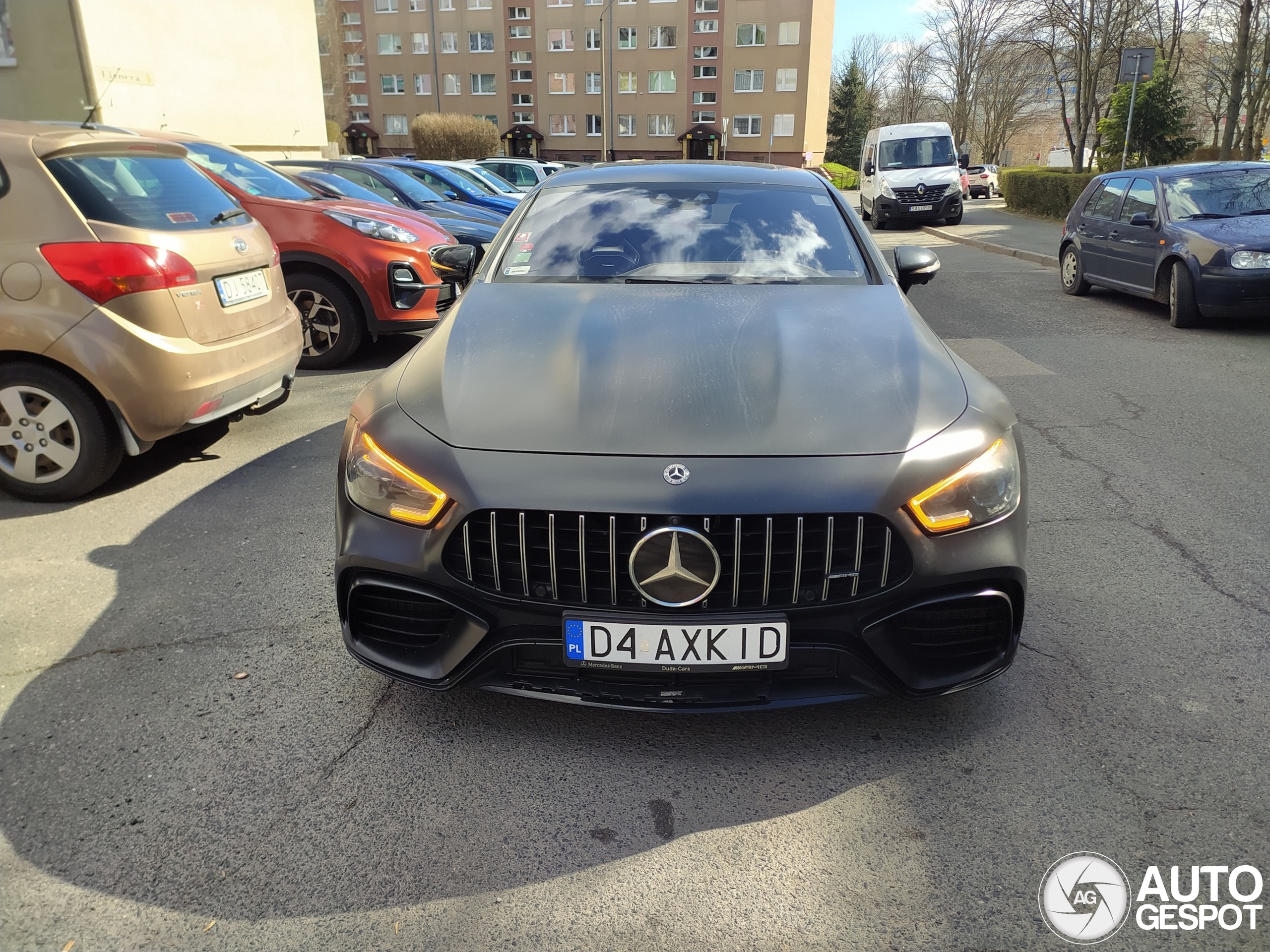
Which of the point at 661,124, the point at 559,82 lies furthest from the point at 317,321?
the point at 559,82

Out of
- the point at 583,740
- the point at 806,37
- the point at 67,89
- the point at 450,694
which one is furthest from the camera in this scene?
the point at 806,37

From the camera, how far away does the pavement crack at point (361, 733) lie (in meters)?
2.52

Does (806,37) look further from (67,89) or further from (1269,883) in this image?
(1269,883)

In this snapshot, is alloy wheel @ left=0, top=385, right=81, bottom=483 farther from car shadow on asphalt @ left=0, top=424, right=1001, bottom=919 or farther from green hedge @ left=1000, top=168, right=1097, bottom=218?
green hedge @ left=1000, top=168, right=1097, bottom=218

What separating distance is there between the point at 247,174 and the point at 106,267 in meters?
3.55

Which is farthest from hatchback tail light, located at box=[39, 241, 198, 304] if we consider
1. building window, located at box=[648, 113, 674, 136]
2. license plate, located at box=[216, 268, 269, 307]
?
building window, located at box=[648, 113, 674, 136]

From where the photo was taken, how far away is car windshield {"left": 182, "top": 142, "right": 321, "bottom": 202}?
23.1ft

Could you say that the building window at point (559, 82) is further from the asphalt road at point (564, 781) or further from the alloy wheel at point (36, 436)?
the asphalt road at point (564, 781)

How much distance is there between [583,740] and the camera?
8.68ft

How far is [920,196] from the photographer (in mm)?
22844

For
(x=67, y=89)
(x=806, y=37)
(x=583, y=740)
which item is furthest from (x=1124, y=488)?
(x=806, y=37)

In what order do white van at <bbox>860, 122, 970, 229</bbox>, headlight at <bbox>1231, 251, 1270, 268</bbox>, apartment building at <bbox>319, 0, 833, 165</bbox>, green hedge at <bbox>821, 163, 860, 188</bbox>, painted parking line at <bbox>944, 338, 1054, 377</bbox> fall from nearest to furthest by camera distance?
painted parking line at <bbox>944, 338, 1054, 377</bbox>, headlight at <bbox>1231, 251, 1270, 268</bbox>, white van at <bbox>860, 122, 970, 229</bbox>, green hedge at <bbox>821, 163, 860, 188</bbox>, apartment building at <bbox>319, 0, 833, 165</bbox>

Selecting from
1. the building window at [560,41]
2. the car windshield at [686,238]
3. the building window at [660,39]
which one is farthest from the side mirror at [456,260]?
the building window at [560,41]

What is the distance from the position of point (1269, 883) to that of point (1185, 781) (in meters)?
0.35
